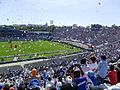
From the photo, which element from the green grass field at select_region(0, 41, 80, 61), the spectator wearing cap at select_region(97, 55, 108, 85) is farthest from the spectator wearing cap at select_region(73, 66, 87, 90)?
the green grass field at select_region(0, 41, 80, 61)

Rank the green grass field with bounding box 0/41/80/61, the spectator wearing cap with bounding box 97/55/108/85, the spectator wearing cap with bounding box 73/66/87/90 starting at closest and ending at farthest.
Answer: the spectator wearing cap with bounding box 73/66/87/90 → the spectator wearing cap with bounding box 97/55/108/85 → the green grass field with bounding box 0/41/80/61

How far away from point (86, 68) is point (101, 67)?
541mm

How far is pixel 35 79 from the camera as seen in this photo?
9.60 metres

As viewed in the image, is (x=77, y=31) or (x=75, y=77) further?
(x=77, y=31)

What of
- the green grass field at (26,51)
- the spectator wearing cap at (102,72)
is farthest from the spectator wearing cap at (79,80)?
the green grass field at (26,51)

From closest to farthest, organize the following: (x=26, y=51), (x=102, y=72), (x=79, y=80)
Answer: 1. (x=79, y=80)
2. (x=102, y=72)
3. (x=26, y=51)

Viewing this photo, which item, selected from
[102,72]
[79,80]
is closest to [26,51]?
[102,72]

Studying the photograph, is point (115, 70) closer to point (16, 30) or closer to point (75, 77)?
point (75, 77)

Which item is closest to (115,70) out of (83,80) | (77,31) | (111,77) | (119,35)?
(111,77)

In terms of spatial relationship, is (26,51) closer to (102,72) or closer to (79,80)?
(102,72)

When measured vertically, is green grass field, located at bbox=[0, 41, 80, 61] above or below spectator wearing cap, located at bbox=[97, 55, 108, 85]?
below

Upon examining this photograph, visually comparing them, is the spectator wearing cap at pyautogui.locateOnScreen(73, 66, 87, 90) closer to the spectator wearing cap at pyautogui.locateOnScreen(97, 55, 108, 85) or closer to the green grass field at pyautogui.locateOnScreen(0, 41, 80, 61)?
the spectator wearing cap at pyautogui.locateOnScreen(97, 55, 108, 85)

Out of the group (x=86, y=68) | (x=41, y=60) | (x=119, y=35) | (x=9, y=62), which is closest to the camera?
(x=86, y=68)

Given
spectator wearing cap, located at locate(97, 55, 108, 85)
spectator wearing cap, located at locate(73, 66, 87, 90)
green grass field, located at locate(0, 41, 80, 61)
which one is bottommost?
green grass field, located at locate(0, 41, 80, 61)
